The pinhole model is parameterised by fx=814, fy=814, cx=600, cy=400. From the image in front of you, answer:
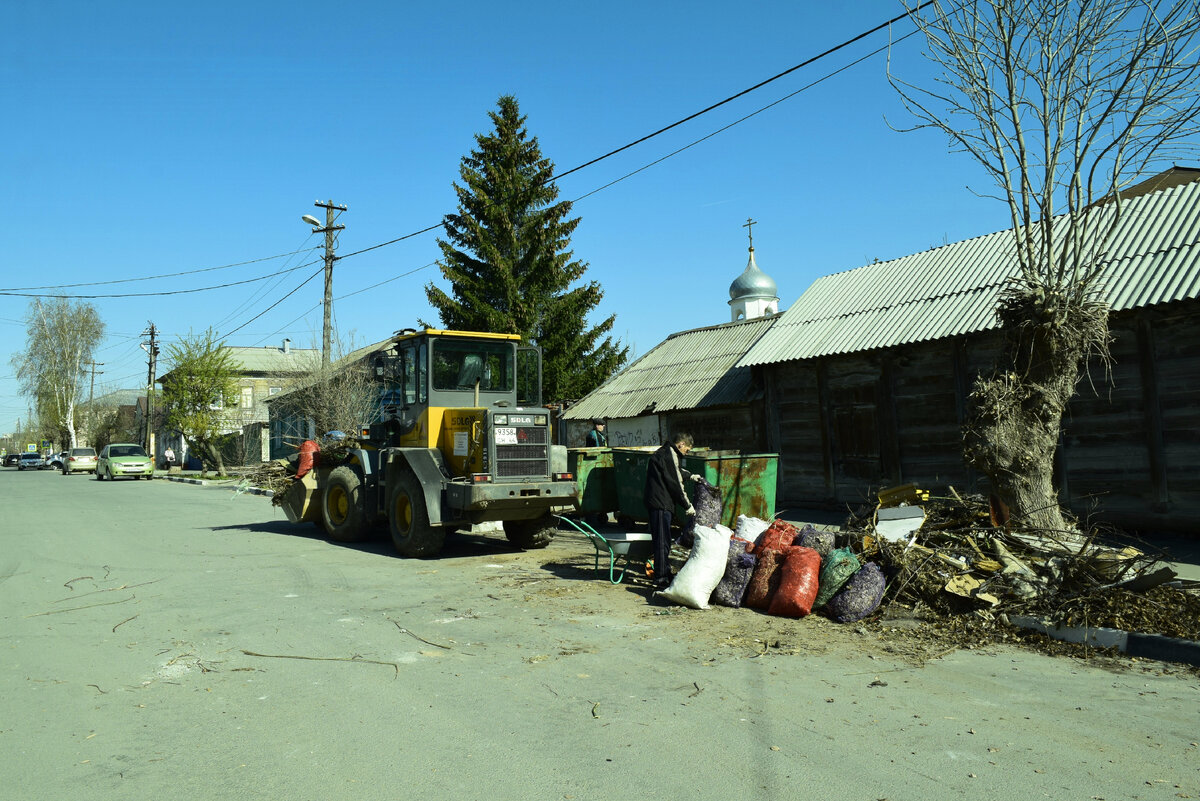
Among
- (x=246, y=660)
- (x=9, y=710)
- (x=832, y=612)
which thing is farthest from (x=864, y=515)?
(x=9, y=710)

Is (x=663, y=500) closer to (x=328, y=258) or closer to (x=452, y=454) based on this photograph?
(x=452, y=454)

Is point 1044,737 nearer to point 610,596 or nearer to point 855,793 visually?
point 855,793

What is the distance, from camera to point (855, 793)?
3809 millimetres

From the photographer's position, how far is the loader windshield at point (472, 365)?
11977mm

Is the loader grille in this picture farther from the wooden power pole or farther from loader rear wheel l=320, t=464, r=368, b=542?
the wooden power pole

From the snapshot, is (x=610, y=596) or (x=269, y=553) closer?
(x=610, y=596)

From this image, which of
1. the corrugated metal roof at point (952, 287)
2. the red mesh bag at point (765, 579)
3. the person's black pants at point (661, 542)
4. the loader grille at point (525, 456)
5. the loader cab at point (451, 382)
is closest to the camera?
the red mesh bag at point (765, 579)

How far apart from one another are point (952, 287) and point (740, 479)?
6484mm

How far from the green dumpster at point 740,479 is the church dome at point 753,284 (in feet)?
95.1

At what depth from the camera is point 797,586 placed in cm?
767

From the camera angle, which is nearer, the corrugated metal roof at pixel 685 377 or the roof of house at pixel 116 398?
the corrugated metal roof at pixel 685 377

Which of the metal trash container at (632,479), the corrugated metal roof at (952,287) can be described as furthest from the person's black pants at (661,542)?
Answer: the corrugated metal roof at (952,287)

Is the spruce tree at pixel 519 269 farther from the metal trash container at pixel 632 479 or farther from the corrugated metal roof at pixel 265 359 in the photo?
the corrugated metal roof at pixel 265 359

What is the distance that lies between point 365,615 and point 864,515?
558 cm
